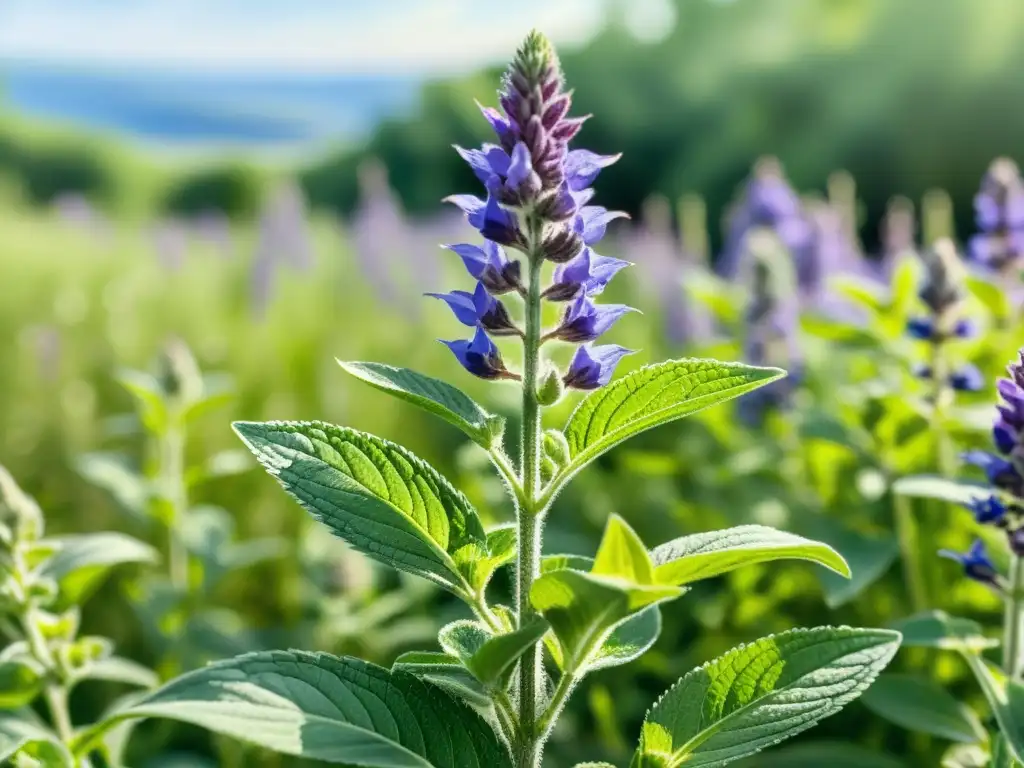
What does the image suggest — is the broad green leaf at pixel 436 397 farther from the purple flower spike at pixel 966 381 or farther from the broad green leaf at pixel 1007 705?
the purple flower spike at pixel 966 381

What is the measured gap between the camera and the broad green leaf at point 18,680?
5.01 ft

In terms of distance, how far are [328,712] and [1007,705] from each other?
0.85 metres

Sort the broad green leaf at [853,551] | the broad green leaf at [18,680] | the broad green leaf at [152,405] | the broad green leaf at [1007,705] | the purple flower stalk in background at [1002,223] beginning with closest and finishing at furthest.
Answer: the broad green leaf at [1007,705] < the broad green leaf at [18,680] < the broad green leaf at [853,551] < the broad green leaf at [152,405] < the purple flower stalk in background at [1002,223]

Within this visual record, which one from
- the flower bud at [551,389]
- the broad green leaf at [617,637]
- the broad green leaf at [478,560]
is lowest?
the broad green leaf at [617,637]

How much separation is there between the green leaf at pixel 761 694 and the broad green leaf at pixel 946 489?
60 centimetres

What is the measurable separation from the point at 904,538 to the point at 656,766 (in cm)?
125

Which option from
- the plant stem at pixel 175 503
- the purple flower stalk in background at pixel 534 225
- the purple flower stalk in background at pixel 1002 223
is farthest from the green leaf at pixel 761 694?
the purple flower stalk in background at pixel 1002 223

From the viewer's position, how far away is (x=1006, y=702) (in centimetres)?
128

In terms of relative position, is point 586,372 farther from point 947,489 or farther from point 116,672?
point 116,672

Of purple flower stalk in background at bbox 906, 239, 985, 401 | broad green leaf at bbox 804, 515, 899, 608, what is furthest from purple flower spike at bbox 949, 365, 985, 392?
broad green leaf at bbox 804, 515, 899, 608

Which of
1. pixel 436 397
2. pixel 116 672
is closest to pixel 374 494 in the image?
pixel 436 397

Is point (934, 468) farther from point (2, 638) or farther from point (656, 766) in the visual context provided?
point (2, 638)

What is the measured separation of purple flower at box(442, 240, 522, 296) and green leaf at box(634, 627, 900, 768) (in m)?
0.44

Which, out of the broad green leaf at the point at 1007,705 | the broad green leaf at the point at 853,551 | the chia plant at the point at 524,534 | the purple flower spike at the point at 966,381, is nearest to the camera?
the chia plant at the point at 524,534
